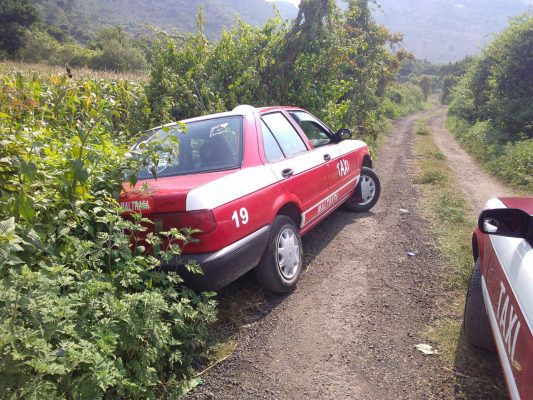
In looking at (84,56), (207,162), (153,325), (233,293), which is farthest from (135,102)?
(84,56)

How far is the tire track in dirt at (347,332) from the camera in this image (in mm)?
2408

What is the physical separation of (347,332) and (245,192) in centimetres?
135

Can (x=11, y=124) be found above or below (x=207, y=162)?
above

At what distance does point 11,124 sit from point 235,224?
1.75m

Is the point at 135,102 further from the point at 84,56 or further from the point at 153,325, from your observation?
the point at 84,56

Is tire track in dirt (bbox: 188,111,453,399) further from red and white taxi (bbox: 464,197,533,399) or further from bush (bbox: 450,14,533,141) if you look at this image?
bush (bbox: 450,14,533,141)

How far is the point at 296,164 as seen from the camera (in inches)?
147

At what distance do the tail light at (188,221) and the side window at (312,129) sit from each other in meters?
2.30

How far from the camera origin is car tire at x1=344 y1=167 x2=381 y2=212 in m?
5.72

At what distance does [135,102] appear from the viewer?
6.00 meters

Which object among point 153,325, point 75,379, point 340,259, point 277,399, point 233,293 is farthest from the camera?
point 340,259

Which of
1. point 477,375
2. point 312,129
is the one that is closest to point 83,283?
point 477,375

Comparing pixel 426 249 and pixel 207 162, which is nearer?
pixel 207 162

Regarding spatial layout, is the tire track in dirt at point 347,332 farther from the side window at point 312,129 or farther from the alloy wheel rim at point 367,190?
the side window at point 312,129
